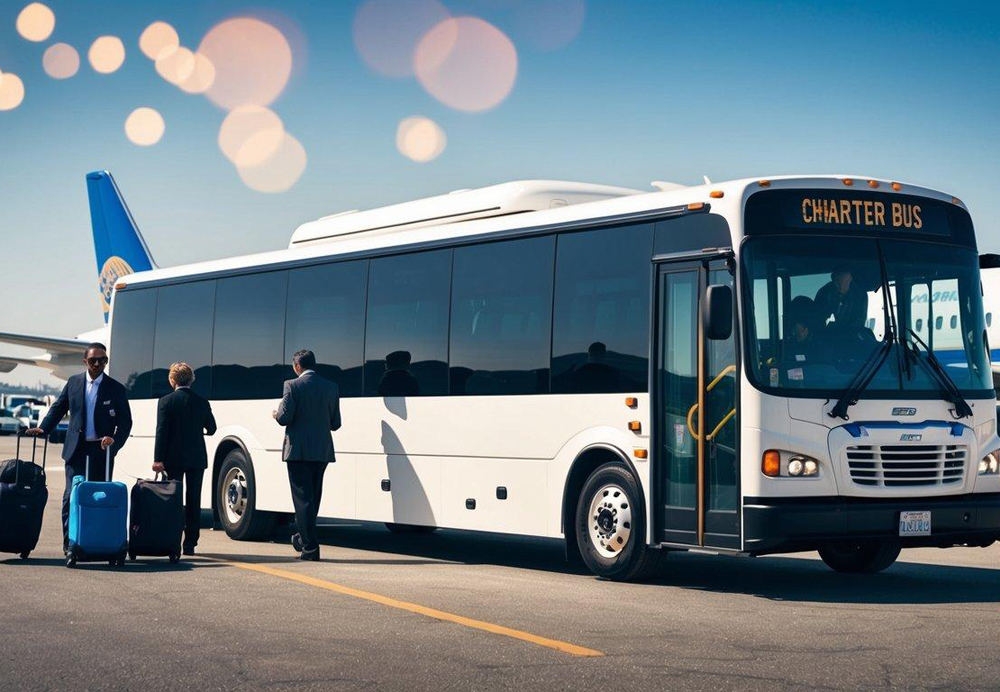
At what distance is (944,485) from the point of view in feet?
37.6

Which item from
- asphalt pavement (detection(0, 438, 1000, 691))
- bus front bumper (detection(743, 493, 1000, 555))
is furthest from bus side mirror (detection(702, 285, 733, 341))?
asphalt pavement (detection(0, 438, 1000, 691))

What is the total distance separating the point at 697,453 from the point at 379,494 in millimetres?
4394

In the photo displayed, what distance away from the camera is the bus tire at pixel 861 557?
43.1 ft

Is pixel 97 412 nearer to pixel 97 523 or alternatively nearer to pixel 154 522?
pixel 154 522

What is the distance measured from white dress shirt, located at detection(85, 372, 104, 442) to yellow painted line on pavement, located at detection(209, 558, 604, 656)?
1.61 m

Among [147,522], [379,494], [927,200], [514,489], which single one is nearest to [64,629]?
[147,522]

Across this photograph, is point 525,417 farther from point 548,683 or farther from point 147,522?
point 548,683

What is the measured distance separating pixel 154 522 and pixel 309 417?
1763 mm

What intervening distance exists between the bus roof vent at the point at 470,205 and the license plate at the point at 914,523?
4.43 m

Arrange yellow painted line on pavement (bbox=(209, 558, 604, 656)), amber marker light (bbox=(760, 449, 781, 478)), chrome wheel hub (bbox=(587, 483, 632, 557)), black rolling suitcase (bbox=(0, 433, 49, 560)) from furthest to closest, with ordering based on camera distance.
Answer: black rolling suitcase (bbox=(0, 433, 49, 560)) < chrome wheel hub (bbox=(587, 483, 632, 557)) < amber marker light (bbox=(760, 449, 781, 478)) < yellow painted line on pavement (bbox=(209, 558, 604, 656))

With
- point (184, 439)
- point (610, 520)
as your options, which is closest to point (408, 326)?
point (184, 439)

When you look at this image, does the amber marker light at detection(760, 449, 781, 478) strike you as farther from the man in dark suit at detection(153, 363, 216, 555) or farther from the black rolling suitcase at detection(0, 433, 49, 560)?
the black rolling suitcase at detection(0, 433, 49, 560)

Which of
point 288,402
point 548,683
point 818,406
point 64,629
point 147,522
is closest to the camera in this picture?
point 548,683

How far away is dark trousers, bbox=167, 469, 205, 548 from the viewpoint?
1410 centimetres
